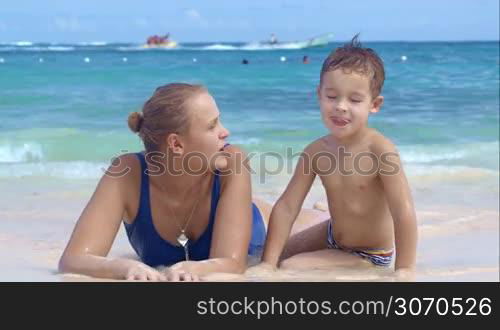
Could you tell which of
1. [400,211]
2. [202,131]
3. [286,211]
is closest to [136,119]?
[202,131]

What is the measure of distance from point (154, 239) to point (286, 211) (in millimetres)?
625

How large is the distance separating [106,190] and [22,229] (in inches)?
62.9

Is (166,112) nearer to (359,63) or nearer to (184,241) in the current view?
(184,241)

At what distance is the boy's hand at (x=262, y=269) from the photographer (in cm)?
329

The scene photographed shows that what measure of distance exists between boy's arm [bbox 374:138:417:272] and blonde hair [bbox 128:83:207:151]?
35.6 inches

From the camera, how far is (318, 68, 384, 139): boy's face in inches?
130

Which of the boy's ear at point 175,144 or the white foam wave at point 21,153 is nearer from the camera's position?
the boy's ear at point 175,144

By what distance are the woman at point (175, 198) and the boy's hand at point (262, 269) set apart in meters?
0.06

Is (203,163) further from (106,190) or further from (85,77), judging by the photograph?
(85,77)

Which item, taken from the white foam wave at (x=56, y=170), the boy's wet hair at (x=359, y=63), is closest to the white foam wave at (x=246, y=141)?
the white foam wave at (x=56, y=170)

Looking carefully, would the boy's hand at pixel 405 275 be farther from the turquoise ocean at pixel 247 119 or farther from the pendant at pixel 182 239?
the turquoise ocean at pixel 247 119

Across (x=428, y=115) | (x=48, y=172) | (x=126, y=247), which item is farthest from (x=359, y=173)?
(x=428, y=115)

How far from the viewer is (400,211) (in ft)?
10.9

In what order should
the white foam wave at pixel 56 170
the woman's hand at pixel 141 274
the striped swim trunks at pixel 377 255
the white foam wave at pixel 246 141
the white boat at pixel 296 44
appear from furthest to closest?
the white boat at pixel 296 44
the white foam wave at pixel 246 141
the white foam wave at pixel 56 170
the striped swim trunks at pixel 377 255
the woman's hand at pixel 141 274
